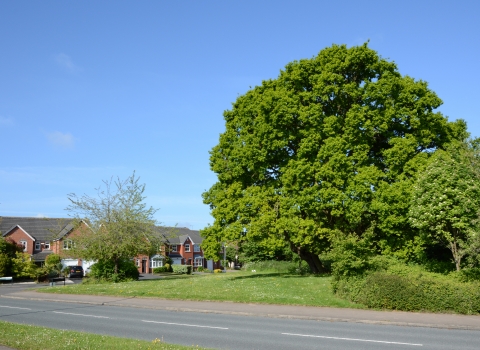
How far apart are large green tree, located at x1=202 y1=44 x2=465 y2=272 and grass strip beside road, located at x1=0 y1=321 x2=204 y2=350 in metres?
17.9

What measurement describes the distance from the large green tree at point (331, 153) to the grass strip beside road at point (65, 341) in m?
17.9

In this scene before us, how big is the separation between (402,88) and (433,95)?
210 centimetres

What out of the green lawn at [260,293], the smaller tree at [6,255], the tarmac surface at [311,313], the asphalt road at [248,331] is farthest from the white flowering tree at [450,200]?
the smaller tree at [6,255]

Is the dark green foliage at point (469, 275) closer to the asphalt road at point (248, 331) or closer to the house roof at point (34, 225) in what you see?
the asphalt road at point (248, 331)

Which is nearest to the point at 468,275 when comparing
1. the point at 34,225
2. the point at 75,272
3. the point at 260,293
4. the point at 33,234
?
the point at 260,293

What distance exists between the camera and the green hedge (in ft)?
60.5

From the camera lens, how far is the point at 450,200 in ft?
72.2

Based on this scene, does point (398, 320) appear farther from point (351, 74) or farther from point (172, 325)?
point (351, 74)

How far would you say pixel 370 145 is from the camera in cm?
3198

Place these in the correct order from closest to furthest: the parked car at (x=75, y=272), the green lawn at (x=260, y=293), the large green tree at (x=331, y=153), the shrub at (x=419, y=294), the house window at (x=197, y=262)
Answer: the shrub at (x=419, y=294) → the green lawn at (x=260, y=293) → the large green tree at (x=331, y=153) → the parked car at (x=75, y=272) → the house window at (x=197, y=262)

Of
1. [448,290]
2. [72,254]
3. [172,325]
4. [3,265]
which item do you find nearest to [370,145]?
[448,290]

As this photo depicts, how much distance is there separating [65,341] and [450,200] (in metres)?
17.6

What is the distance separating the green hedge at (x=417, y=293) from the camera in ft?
60.5

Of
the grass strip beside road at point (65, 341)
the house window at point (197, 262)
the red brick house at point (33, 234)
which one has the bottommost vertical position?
the grass strip beside road at point (65, 341)
